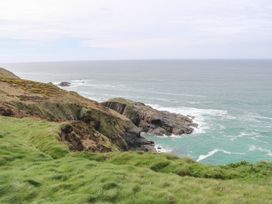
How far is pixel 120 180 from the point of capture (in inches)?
685

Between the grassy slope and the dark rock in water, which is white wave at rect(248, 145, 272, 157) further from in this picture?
the grassy slope

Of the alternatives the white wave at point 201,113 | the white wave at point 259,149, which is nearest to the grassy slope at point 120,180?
the white wave at point 259,149

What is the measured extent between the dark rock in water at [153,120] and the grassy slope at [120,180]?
64.4 meters

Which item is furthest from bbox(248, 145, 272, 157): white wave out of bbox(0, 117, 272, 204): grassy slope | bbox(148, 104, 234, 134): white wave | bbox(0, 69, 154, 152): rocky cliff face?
bbox(0, 117, 272, 204): grassy slope

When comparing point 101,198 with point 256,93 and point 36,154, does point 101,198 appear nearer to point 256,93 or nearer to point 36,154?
point 36,154

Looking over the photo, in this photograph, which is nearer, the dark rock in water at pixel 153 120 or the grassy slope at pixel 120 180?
the grassy slope at pixel 120 180

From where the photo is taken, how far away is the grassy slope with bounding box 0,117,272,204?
15.8m

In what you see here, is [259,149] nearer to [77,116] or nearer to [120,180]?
[77,116]

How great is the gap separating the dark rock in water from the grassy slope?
64.4m

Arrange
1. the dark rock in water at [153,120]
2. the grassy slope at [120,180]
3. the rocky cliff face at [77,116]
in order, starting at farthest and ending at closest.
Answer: the dark rock in water at [153,120], the rocky cliff face at [77,116], the grassy slope at [120,180]

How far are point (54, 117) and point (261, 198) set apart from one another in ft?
140

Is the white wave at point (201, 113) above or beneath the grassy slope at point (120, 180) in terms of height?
beneath

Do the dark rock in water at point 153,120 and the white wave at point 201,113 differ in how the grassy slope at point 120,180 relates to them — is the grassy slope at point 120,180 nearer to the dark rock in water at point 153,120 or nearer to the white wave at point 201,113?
the dark rock in water at point 153,120

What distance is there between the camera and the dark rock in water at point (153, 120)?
3582 inches
